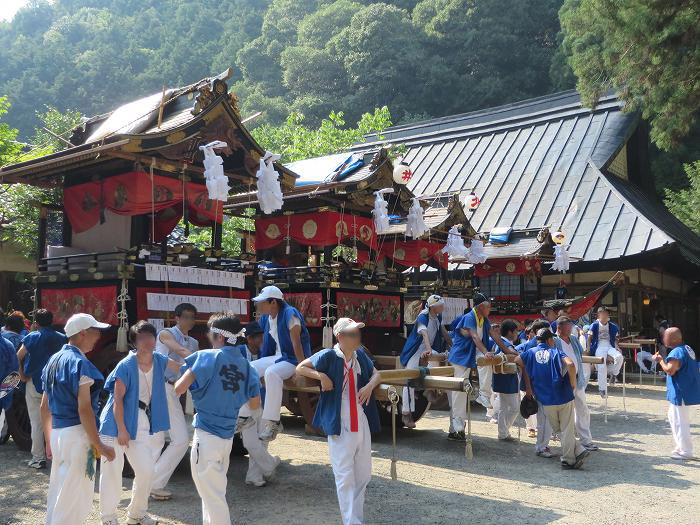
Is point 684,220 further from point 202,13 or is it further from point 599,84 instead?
point 202,13

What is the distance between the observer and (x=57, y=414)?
178 inches

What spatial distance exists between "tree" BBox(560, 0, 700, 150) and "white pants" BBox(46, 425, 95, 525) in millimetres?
9504

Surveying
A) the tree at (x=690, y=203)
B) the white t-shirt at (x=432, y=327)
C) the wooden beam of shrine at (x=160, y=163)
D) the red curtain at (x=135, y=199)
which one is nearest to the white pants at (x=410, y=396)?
the white t-shirt at (x=432, y=327)

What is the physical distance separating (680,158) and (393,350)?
23383 mm

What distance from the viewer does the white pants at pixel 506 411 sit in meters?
9.46

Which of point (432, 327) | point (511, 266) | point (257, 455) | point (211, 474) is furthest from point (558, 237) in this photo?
point (211, 474)

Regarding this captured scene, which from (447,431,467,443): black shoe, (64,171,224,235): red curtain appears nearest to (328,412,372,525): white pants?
(447,431,467,443): black shoe

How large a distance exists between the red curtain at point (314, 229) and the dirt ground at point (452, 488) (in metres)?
4.22

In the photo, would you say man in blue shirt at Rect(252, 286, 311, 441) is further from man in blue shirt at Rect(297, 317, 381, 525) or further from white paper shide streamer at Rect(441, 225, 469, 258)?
white paper shide streamer at Rect(441, 225, 469, 258)

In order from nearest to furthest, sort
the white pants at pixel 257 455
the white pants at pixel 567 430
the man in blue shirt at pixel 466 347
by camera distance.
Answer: the white pants at pixel 257 455, the white pants at pixel 567 430, the man in blue shirt at pixel 466 347

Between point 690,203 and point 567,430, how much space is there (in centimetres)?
2054

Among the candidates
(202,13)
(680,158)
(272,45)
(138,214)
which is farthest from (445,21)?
(138,214)

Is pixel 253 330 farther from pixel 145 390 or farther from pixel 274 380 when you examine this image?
pixel 145 390

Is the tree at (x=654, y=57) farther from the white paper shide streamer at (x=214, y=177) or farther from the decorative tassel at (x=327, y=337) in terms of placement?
the white paper shide streamer at (x=214, y=177)
